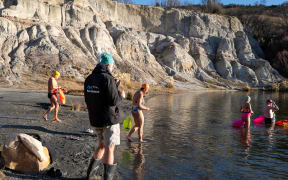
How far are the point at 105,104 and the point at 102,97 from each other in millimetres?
128

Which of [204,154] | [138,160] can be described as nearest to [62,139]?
[138,160]

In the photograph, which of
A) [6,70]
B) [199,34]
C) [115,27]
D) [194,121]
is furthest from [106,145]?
[199,34]

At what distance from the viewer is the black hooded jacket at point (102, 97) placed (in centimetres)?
468

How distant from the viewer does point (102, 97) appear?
15.5ft

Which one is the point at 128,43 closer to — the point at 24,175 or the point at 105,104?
the point at 24,175

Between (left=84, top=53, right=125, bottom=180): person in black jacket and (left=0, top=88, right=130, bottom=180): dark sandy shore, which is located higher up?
(left=84, top=53, right=125, bottom=180): person in black jacket

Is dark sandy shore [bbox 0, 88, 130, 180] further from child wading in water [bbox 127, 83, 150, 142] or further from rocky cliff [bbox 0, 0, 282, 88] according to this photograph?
rocky cliff [bbox 0, 0, 282, 88]

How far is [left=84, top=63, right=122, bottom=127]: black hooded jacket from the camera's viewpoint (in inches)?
184

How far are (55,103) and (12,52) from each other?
25165mm

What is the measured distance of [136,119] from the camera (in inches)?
345

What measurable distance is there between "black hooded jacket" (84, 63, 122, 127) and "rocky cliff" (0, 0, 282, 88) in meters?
24.6

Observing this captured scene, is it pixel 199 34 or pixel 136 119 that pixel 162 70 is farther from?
pixel 136 119

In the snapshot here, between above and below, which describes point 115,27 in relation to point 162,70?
above

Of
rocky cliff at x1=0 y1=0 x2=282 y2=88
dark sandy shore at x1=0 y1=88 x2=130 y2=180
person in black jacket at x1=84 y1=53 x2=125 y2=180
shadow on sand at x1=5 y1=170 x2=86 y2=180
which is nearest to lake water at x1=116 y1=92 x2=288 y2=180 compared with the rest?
dark sandy shore at x1=0 y1=88 x2=130 y2=180
